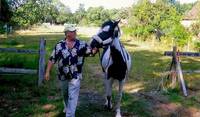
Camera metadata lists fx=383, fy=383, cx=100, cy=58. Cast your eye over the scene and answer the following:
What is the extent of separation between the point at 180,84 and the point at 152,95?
5.81 ft

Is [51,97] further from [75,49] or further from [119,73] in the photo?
[75,49]

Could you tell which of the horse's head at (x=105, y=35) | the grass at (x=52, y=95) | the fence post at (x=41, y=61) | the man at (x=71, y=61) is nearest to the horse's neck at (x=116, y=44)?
the horse's head at (x=105, y=35)

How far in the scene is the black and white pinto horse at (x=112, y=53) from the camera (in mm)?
7492

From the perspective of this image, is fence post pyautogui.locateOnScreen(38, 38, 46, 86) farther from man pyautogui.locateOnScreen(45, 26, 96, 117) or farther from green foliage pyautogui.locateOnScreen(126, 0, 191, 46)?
green foliage pyautogui.locateOnScreen(126, 0, 191, 46)

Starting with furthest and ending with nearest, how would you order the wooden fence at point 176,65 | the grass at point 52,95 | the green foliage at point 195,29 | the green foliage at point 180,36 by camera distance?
the green foliage at point 195,29 < the green foliage at point 180,36 < the wooden fence at point 176,65 < the grass at point 52,95

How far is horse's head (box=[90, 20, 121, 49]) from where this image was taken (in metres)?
7.42

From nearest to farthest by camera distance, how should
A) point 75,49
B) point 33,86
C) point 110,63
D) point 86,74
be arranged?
point 75,49 → point 110,63 → point 33,86 → point 86,74

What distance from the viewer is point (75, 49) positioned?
23.9 ft

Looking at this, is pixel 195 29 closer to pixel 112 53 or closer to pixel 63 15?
pixel 112 53

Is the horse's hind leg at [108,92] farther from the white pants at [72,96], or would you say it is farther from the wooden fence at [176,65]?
the wooden fence at [176,65]

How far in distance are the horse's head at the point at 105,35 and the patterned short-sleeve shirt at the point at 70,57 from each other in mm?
189

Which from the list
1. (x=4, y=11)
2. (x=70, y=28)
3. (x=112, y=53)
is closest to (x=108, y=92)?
(x=112, y=53)

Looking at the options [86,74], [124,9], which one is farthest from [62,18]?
[86,74]

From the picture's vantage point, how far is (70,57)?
7.27 m
